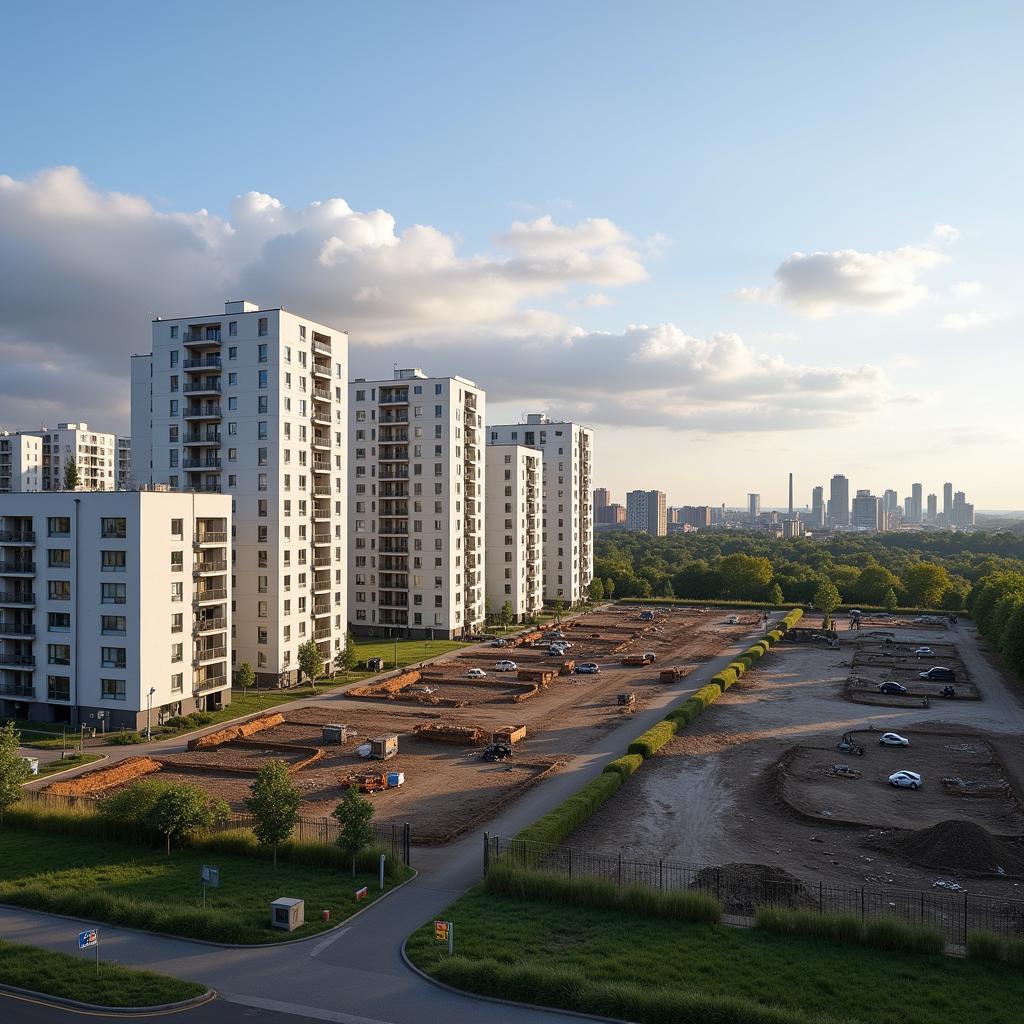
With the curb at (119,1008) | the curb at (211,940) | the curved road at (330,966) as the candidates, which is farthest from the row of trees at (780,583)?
the curb at (119,1008)

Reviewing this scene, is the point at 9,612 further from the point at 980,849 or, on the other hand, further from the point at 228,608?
the point at 980,849

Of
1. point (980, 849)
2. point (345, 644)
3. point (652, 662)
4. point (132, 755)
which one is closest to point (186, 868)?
point (132, 755)

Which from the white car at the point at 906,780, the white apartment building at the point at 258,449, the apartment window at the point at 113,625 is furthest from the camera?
the white apartment building at the point at 258,449

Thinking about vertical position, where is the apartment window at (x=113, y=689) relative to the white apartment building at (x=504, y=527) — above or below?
below

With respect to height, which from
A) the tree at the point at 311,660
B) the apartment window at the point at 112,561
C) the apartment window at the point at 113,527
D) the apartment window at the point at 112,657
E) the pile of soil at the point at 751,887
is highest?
the apartment window at the point at 113,527

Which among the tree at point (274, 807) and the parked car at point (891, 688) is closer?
the tree at point (274, 807)

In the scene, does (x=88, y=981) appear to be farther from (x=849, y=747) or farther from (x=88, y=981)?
(x=849, y=747)

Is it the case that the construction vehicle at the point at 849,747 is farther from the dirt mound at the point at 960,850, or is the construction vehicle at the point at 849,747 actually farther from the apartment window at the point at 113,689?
the apartment window at the point at 113,689
